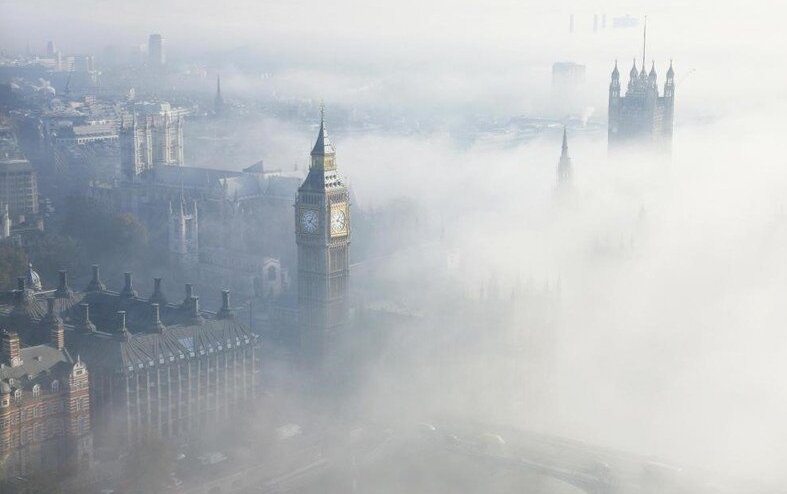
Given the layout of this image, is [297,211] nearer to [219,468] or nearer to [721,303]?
[219,468]

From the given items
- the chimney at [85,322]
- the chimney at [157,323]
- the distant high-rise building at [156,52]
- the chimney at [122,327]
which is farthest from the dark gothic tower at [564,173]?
the chimney at [122,327]

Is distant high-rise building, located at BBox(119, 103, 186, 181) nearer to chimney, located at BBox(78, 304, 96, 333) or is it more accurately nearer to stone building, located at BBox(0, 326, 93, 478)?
chimney, located at BBox(78, 304, 96, 333)

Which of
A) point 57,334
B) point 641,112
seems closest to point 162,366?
point 57,334

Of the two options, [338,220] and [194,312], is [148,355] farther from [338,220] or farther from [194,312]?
[338,220]

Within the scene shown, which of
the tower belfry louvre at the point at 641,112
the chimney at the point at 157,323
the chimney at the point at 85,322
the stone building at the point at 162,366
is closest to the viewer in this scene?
the stone building at the point at 162,366

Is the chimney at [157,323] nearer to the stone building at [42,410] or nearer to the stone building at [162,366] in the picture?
the stone building at [162,366]

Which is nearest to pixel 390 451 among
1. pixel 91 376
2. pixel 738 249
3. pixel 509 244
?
pixel 91 376

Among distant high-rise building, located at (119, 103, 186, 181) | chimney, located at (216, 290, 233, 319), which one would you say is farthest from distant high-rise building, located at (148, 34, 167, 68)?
chimney, located at (216, 290, 233, 319)
